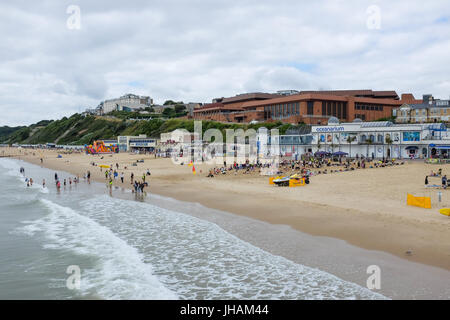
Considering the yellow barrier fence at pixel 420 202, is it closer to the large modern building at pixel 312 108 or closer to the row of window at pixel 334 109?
the large modern building at pixel 312 108

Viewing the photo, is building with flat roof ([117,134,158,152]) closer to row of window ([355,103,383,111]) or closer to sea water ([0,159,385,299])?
row of window ([355,103,383,111])

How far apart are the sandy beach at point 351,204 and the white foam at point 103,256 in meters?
8.10

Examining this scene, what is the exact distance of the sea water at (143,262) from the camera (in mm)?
11211

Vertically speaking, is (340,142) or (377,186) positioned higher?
(340,142)

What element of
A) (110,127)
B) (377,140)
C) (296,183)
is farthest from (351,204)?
(110,127)

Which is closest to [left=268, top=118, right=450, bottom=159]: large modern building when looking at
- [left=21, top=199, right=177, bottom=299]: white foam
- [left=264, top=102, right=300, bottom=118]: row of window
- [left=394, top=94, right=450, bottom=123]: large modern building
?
[left=264, top=102, right=300, bottom=118]: row of window

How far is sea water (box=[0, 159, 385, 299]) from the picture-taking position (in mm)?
11211

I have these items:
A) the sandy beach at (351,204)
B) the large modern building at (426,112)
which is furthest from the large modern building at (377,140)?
the large modern building at (426,112)

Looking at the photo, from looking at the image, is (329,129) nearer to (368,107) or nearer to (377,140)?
(377,140)

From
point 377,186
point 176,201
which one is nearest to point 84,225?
point 176,201
